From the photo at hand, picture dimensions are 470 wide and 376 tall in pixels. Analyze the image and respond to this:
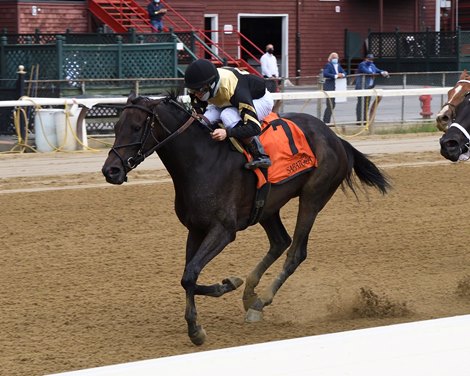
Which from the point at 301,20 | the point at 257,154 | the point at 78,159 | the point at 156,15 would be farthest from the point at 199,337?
the point at 301,20

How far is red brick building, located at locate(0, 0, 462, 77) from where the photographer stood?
31719 mm

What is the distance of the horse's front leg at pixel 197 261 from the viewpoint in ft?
21.5

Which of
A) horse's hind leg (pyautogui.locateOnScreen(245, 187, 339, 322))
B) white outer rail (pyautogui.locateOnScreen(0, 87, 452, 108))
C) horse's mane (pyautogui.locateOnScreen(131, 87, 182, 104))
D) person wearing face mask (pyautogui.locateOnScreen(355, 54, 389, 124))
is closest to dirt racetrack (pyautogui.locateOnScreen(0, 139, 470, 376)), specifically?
horse's hind leg (pyautogui.locateOnScreen(245, 187, 339, 322))

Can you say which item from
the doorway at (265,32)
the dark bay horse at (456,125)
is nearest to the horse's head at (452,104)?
the dark bay horse at (456,125)

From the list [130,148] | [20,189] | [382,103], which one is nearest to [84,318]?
[130,148]

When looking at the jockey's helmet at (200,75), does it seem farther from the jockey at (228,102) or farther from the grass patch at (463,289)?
the grass patch at (463,289)

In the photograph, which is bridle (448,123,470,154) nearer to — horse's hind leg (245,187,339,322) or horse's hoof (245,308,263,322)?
horse's hind leg (245,187,339,322)

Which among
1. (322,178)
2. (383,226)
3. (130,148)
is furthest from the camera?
(383,226)

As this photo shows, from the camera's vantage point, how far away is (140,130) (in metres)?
6.73

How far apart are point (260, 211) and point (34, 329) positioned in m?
1.80

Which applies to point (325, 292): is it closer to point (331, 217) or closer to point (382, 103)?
point (331, 217)

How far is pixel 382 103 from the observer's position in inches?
845

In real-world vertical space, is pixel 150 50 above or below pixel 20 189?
above

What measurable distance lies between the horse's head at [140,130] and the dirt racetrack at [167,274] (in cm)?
118
